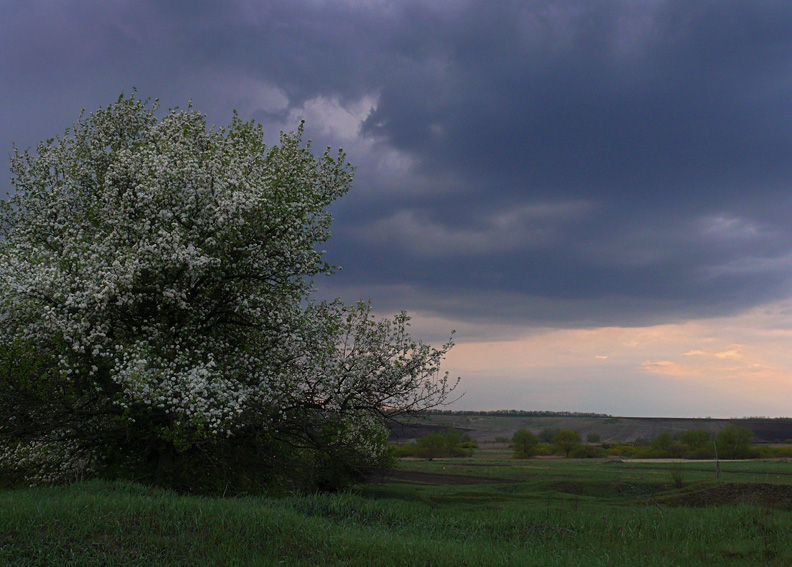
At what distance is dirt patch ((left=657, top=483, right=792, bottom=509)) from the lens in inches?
1034

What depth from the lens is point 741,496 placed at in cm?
2917

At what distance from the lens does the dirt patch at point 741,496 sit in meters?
26.3

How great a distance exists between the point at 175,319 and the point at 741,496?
91.0 feet

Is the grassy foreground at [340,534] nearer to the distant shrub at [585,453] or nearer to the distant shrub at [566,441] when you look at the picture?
the distant shrub at [585,453]

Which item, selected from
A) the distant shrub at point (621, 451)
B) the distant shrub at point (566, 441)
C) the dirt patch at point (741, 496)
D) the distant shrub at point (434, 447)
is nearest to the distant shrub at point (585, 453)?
the distant shrub at point (566, 441)

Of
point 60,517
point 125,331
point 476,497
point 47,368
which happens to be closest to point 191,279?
point 125,331

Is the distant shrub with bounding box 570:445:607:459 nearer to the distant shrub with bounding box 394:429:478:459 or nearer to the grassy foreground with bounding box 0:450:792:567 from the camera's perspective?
the distant shrub with bounding box 394:429:478:459

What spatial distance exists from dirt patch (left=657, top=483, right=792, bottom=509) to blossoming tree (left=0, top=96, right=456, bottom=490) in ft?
49.3

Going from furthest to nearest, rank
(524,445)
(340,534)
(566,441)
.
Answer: (566,441)
(524,445)
(340,534)

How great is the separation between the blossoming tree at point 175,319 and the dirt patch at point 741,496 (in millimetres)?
15041

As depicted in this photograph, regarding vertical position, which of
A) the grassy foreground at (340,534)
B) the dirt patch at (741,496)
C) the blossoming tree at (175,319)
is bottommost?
the dirt patch at (741,496)

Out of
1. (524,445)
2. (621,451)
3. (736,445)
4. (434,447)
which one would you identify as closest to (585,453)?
(621,451)

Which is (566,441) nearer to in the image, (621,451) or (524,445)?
(524,445)

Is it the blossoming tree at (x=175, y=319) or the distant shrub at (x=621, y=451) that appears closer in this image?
the blossoming tree at (x=175, y=319)
